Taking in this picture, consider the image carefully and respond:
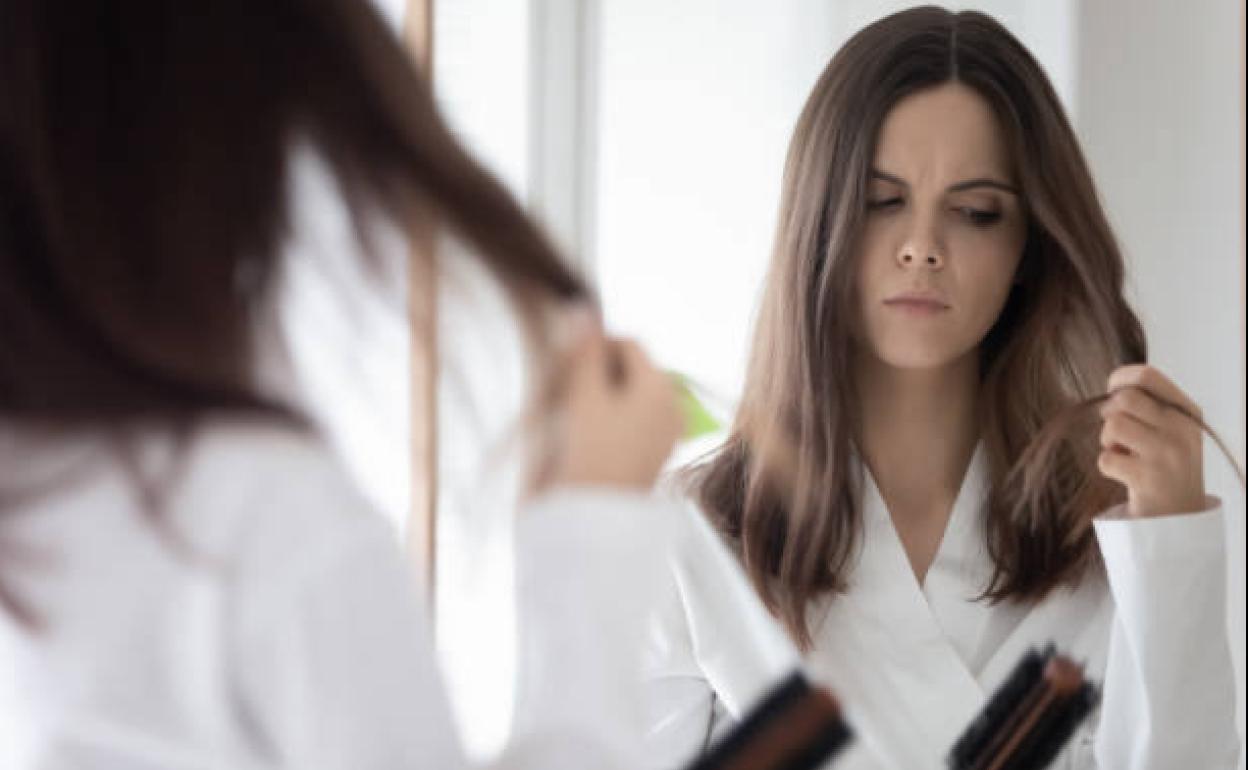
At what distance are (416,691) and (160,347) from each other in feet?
0.47

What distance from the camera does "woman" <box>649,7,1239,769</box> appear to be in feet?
3.35

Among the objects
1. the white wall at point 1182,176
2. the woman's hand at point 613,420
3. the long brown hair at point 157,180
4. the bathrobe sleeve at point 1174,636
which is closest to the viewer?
the long brown hair at point 157,180

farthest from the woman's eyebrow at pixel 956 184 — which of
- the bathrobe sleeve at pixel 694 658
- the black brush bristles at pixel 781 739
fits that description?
the black brush bristles at pixel 781 739

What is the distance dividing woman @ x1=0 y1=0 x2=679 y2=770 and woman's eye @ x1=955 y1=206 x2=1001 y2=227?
0.64m

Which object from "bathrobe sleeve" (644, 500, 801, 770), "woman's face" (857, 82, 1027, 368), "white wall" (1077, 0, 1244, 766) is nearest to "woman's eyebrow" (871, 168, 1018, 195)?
"woman's face" (857, 82, 1027, 368)

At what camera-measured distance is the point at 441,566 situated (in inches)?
54.1

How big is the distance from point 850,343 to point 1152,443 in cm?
24

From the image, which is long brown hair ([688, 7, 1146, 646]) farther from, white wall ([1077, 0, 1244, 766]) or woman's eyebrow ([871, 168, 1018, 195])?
white wall ([1077, 0, 1244, 766])

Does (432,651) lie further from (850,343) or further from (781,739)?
(850,343)

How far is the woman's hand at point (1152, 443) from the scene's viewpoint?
3.31 feet

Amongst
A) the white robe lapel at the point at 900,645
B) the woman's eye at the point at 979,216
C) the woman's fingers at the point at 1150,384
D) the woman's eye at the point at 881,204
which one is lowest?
the white robe lapel at the point at 900,645

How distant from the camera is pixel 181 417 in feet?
1.65

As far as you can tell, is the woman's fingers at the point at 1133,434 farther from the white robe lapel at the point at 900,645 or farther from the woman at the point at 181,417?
the woman at the point at 181,417

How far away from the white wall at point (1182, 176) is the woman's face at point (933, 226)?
1.42ft
